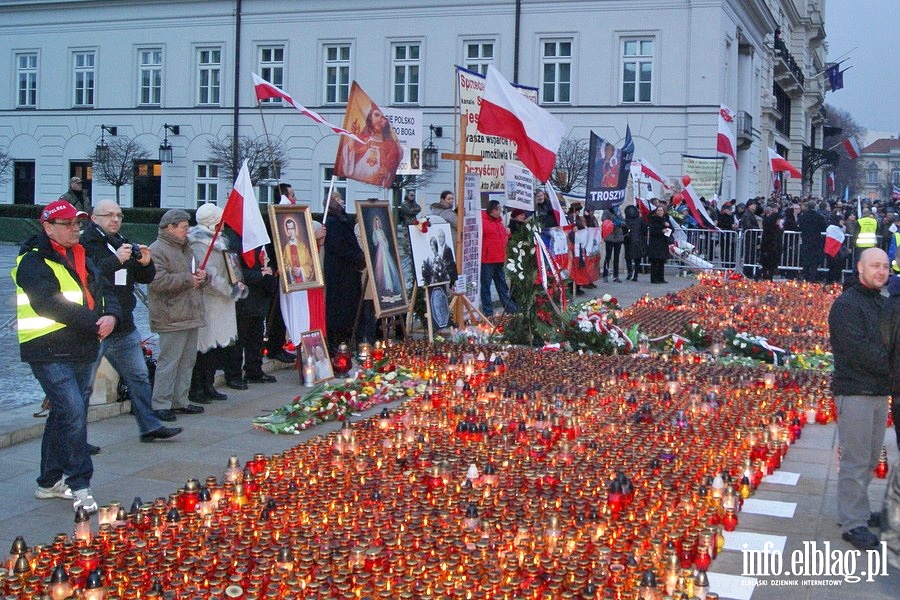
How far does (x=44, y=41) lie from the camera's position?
4194 centimetres

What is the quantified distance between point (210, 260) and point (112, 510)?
410 centimetres

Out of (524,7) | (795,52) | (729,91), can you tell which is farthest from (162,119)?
(795,52)

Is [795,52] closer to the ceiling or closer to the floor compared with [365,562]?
closer to the ceiling

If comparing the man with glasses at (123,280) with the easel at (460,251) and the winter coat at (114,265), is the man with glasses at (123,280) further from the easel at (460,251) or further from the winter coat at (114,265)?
the easel at (460,251)

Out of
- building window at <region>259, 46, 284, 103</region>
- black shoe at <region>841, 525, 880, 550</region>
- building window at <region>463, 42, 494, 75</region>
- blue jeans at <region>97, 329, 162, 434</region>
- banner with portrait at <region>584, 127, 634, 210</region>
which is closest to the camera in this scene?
black shoe at <region>841, 525, 880, 550</region>

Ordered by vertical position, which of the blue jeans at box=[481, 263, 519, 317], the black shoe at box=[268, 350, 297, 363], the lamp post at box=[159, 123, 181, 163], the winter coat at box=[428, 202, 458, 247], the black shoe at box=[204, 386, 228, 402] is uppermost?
the lamp post at box=[159, 123, 181, 163]

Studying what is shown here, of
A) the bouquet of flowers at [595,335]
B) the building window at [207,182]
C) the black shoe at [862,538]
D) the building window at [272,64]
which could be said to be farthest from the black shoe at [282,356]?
the building window at [207,182]

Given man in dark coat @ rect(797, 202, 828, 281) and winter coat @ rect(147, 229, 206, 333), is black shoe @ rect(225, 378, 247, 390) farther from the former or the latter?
man in dark coat @ rect(797, 202, 828, 281)

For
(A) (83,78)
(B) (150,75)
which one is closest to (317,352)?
(B) (150,75)

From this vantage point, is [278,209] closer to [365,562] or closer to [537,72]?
[365,562]

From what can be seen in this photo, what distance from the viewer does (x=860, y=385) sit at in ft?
19.6

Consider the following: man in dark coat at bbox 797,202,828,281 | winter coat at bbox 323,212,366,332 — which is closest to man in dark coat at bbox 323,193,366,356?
winter coat at bbox 323,212,366,332

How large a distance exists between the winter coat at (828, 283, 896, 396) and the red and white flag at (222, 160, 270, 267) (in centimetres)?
541

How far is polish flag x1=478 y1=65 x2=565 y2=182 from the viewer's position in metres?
13.0
